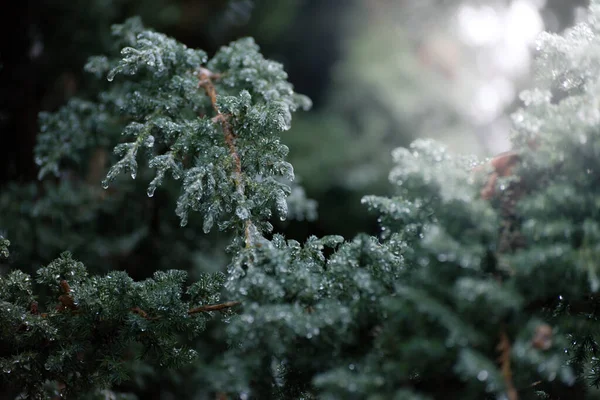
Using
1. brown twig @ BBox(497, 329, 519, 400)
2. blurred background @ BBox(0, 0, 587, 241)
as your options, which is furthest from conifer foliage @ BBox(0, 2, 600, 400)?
blurred background @ BBox(0, 0, 587, 241)

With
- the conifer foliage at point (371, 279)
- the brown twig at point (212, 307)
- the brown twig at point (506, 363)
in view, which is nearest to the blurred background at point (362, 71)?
the conifer foliage at point (371, 279)

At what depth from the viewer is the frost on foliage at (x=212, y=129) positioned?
3.27 ft

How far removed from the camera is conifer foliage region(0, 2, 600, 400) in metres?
0.74

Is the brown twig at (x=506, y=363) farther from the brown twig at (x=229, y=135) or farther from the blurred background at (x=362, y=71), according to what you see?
the blurred background at (x=362, y=71)

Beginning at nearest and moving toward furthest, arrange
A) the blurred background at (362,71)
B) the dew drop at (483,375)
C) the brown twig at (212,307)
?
1. the dew drop at (483,375)
2. the brown twig at (212,307)
3. the blurred background at (362,71)

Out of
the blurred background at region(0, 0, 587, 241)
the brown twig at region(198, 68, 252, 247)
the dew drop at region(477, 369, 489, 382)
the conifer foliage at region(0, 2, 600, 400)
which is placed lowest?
the dew drop at region(477, 369, 489, 382)

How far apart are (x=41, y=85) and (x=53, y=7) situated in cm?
31

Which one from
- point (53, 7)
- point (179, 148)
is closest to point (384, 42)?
point (53, 7)

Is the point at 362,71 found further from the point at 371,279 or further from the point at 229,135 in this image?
the point at 371,279

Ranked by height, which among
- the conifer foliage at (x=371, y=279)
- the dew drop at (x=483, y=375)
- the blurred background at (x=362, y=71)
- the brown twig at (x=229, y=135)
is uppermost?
Result: the blurred background at (x=362, y=71)

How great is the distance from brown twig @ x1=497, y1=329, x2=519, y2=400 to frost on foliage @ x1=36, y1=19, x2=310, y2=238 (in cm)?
43

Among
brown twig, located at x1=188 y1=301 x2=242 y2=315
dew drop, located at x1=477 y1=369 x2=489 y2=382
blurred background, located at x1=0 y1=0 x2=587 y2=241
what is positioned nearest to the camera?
dew drop, located at x1=477 y1=369 x2=489 y2=382

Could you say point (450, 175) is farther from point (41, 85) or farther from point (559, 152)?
point (41, 85)

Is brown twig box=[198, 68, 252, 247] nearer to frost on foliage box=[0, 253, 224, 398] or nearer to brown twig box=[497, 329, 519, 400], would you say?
frost on foliage box=[0, 253, 224, 398]
